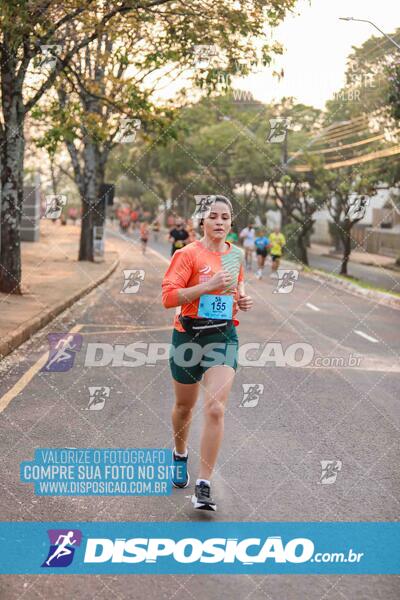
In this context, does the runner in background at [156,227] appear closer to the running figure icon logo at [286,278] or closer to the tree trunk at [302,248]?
the tree trunk at [302,248]

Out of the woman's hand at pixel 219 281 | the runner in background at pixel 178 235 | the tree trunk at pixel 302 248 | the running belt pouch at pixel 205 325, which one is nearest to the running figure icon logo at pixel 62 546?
the running belt pouch at pixel 205 325

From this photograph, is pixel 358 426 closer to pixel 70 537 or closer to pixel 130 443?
pixel 130 443

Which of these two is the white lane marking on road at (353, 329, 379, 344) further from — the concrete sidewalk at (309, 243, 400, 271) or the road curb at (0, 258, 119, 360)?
the concrete sidewalk at (309, 243, 400, 271)

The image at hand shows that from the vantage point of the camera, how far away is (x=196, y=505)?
5504mm

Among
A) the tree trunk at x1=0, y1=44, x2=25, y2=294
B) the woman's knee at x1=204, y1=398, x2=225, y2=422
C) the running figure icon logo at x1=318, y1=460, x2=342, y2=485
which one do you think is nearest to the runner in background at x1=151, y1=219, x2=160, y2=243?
the tree trunk at x1=0, y1=44, x2=25, y2=294

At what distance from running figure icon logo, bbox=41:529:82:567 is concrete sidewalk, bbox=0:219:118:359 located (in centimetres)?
620

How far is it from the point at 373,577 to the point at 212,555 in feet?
2.78

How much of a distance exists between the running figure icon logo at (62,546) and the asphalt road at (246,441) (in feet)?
0.66

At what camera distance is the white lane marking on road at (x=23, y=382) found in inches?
338

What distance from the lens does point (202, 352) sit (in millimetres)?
5555

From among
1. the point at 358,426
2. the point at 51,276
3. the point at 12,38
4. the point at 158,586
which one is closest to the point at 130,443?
the point at 358,426

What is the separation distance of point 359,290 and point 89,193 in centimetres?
1013

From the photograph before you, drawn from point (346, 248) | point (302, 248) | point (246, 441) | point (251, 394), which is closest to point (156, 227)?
point (302, 248)

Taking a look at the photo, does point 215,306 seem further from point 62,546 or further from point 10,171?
point 10,171
